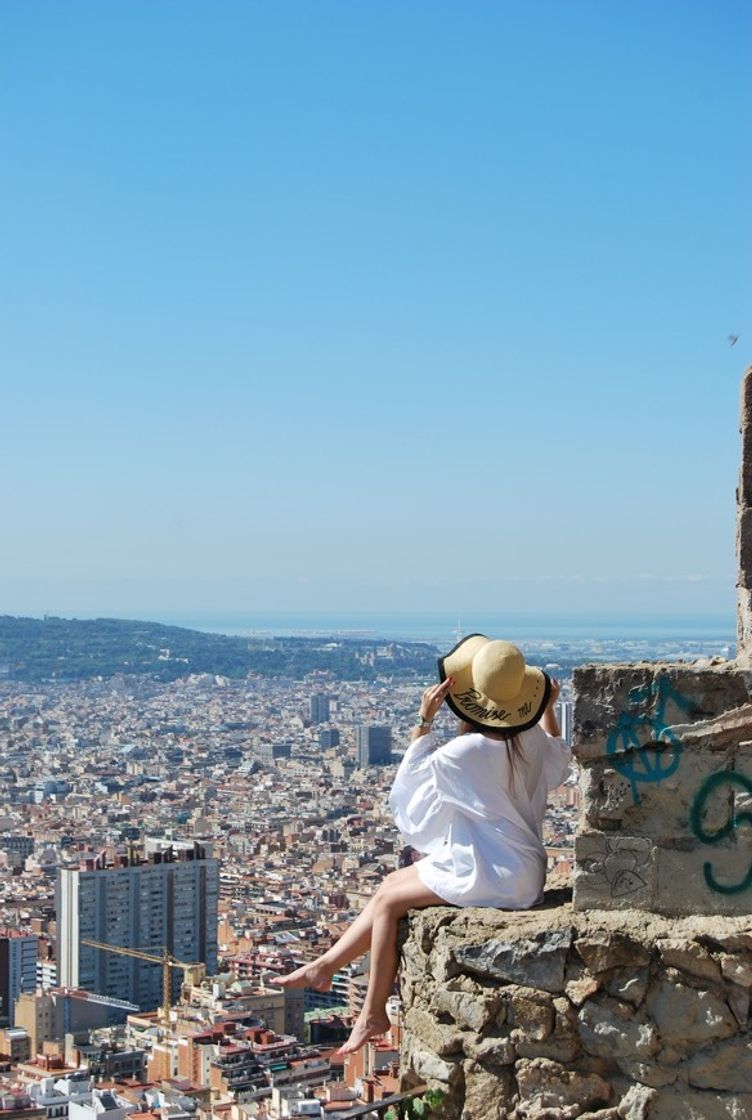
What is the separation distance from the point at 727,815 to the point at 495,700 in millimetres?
A: 509

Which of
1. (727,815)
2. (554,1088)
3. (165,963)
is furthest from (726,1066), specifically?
(165,963)

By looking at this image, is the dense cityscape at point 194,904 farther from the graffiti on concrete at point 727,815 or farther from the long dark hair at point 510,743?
the graffiti on concrete at point 727,815

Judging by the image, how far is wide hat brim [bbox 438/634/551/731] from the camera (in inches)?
122

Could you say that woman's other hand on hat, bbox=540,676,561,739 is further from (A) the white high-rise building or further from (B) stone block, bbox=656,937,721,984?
(A) the white high-rise building

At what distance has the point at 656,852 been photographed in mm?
2779

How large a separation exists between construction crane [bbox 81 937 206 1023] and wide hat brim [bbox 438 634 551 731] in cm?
3716

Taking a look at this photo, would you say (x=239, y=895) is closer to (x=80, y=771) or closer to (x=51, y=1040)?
(x=51, y=1040)

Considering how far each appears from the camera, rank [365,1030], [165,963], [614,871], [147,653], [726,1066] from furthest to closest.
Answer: [147,653] → [165,963] → [365,1030] → [614,871] → [726,1066]

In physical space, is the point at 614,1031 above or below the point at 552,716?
below

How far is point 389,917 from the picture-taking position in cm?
307

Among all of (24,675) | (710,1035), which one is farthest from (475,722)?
(24,675)

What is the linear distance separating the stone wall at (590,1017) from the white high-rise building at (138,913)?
145 ft

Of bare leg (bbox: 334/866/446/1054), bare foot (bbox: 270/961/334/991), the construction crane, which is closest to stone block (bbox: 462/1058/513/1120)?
bare leg (bbox: 334/866/446/1054)

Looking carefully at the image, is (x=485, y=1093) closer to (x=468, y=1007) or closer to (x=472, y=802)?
(x=468, y=1007)
